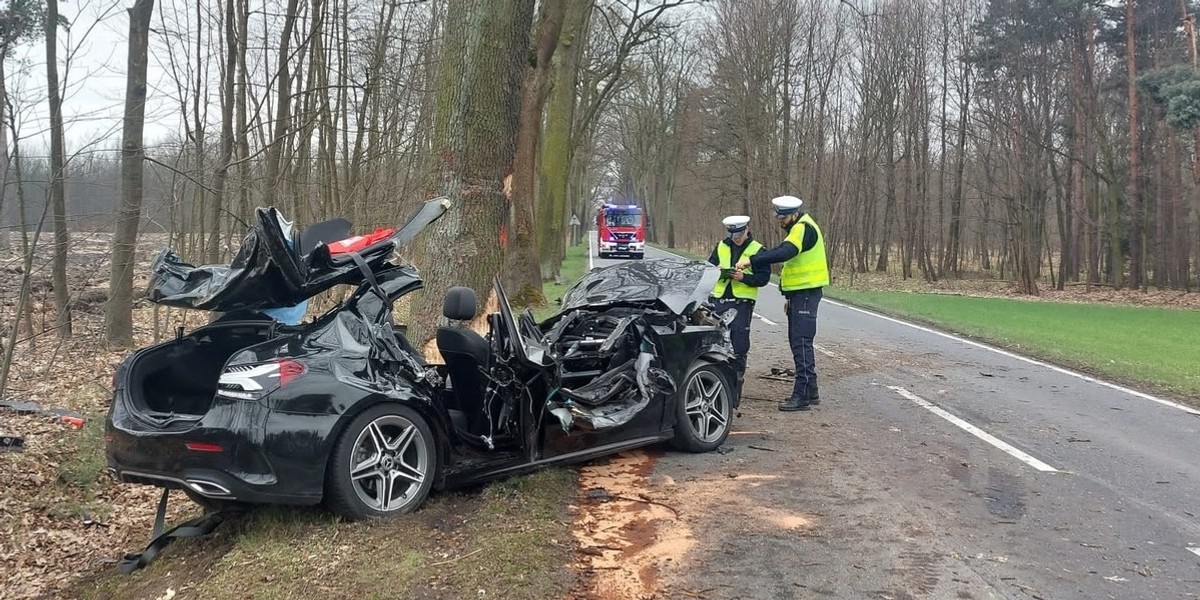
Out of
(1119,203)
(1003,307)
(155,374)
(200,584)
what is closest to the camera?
(200,584)

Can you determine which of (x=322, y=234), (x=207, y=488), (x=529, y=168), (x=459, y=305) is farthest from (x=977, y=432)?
(x=529, y=168)

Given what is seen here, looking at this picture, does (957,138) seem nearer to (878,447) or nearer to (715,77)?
(715,77)

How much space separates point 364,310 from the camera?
479 centimetres

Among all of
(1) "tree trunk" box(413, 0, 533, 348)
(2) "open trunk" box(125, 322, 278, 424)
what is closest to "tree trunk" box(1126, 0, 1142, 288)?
(1) "tree trunk" box(413, 0, 533, 348)

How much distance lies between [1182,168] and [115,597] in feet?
135

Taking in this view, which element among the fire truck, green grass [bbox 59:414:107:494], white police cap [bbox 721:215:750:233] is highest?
the fire truck

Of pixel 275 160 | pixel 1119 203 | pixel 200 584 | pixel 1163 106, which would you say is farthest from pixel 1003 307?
pixel 200 584

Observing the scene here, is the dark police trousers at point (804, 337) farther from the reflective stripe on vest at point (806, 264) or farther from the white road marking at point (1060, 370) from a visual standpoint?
the white road marking at point (1060, 370)

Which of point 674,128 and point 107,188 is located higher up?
point 674,128

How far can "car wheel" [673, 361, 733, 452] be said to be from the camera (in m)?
6.30

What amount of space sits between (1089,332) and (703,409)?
14.4 metres

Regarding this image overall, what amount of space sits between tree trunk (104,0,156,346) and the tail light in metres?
5.90

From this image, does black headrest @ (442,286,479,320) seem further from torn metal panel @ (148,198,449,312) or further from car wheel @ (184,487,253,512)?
car wheel @ (184,487,253,512)

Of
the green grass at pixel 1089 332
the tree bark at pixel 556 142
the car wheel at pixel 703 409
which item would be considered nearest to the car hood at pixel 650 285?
the car wheel at pixel 703 409
